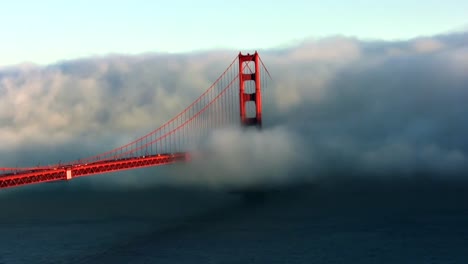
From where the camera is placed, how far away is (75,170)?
41875 millimetres

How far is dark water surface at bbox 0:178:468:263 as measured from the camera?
110 feet

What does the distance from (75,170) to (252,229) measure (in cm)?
1138

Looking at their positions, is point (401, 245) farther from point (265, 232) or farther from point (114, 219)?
point (114, 219)

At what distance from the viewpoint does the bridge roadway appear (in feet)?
118

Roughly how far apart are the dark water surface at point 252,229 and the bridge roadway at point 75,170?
3.64 m

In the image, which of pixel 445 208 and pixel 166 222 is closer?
pixel 166 222

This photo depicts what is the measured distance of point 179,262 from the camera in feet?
105

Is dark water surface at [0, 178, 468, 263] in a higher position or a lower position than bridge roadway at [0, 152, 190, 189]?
lower

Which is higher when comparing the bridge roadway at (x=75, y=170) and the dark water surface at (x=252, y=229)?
the bridge roadway at (x=75, y=170)

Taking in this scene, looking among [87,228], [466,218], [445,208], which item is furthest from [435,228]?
[87,228]

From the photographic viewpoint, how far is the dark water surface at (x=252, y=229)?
33.6 m

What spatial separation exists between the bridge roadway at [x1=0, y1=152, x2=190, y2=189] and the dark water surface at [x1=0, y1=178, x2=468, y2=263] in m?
3.64

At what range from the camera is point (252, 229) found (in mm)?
41531

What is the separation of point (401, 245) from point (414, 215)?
1144 centimetres
